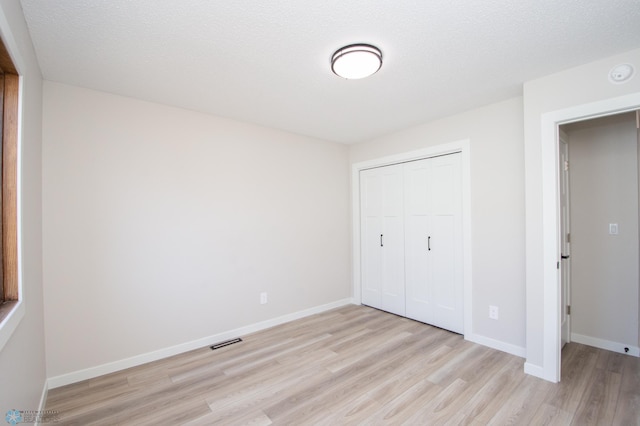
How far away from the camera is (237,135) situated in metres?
3.19

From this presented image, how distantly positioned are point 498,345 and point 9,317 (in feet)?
11.7

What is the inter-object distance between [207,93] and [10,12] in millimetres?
1292

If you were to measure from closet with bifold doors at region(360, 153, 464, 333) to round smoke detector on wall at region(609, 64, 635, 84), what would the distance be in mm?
1287

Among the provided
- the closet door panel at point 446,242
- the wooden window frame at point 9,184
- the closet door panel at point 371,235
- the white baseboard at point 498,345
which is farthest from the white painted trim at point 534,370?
the wooden window frame at point 9,184

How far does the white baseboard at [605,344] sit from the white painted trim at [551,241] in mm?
1037

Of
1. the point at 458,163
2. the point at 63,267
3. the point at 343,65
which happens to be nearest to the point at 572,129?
the point at 458,163

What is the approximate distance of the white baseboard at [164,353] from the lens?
2227mm

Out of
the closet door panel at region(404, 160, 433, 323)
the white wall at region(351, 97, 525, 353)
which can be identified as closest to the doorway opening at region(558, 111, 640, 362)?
the white wall at region(351, 97, 525, 353)

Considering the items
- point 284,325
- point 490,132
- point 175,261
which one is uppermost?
point 490,132

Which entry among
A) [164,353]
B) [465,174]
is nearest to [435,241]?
[465,174]

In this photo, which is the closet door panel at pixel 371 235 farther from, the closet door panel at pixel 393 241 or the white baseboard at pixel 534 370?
the white baseboard at pixel 534 370

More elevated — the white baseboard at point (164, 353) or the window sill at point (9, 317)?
the window sill at point (9, 317)

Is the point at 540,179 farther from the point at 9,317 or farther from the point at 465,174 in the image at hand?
the point at 9,317

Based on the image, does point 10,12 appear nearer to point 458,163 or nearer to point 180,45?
point 180,45
